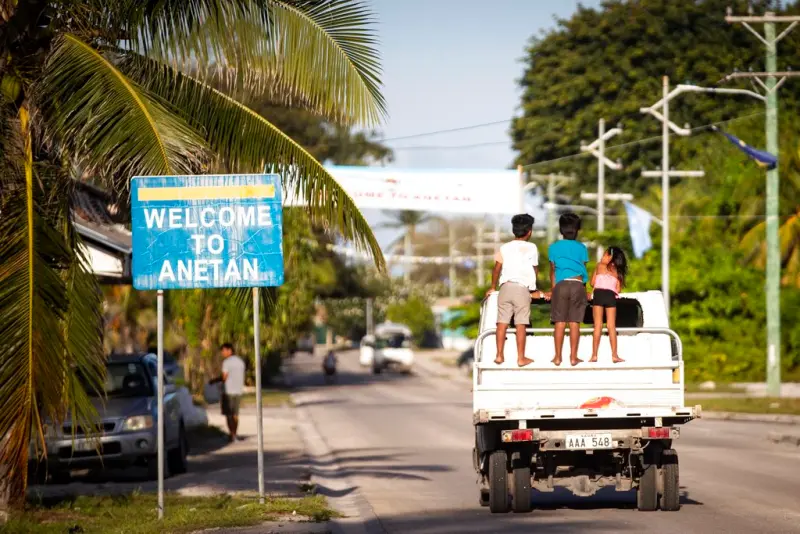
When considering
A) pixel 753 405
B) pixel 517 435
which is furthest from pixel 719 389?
pixel 517 435

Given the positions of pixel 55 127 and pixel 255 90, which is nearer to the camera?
pixel 55 127

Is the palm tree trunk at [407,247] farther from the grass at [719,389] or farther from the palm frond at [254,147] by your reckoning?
the palm frond at [254,147]

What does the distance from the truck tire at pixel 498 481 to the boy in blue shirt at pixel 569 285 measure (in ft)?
3.37

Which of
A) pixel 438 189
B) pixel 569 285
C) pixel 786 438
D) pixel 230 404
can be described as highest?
pixel 438 189

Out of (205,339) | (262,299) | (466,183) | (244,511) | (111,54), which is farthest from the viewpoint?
(205,339)

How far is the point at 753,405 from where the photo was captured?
3238cm

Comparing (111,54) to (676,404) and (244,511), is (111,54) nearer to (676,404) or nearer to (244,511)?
(244,511)

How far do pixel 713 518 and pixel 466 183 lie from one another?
24.9m

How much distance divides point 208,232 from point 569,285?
347 cm

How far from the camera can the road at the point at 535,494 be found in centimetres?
1206

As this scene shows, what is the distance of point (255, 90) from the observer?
14.2 m

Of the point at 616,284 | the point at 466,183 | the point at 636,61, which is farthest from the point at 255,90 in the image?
the point at 636,61

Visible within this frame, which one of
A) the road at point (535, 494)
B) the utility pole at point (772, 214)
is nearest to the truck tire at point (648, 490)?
the road at point (535, 494)

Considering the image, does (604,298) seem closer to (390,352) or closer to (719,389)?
(719,389)
